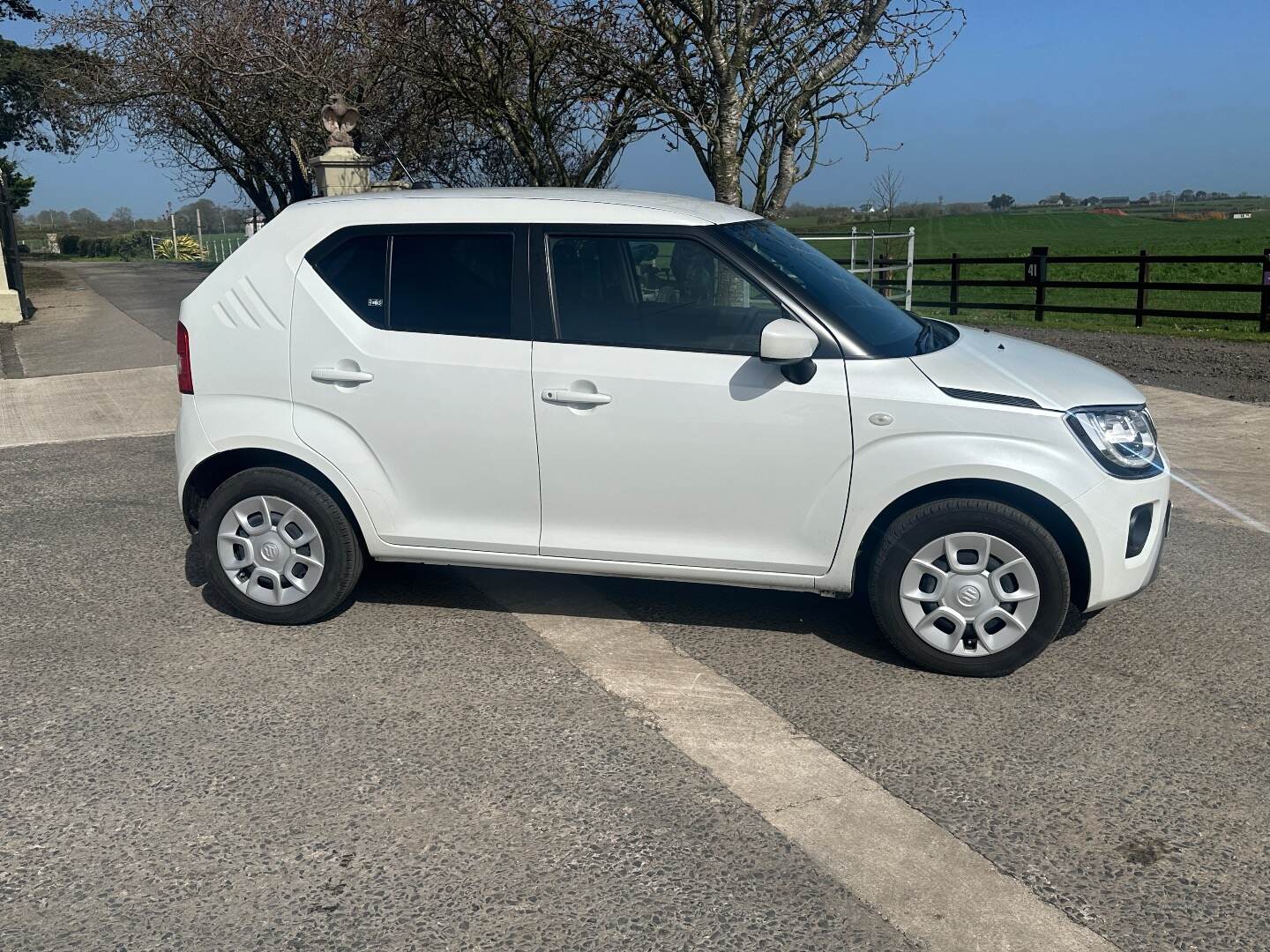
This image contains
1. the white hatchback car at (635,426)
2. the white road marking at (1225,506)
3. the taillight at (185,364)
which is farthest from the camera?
the white road marking at (1225,506)

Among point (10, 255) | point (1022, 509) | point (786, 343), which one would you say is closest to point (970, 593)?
point (1022, 509)

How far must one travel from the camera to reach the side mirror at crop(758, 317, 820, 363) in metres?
4.24

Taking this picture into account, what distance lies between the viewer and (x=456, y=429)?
4.70m

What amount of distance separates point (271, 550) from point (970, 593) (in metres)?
2.94

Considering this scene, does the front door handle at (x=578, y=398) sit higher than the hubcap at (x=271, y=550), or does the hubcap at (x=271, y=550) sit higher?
the front door handle at (x=578, y=398)

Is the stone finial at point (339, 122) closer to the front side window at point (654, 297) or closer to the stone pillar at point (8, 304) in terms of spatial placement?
the stone pillar at point (8, 304)

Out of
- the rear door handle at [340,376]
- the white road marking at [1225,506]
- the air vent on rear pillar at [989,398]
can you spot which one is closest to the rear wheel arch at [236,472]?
the rear door handle at [340,376]

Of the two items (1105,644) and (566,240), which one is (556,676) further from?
(1105,644)

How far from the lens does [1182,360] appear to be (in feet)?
48.3

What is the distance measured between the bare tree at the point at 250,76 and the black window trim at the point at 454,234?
12609 mm

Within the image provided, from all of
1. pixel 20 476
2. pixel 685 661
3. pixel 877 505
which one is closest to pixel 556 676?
pixel 685 661

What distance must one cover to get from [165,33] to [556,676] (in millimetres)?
21729

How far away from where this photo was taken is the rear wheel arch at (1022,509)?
4.34 meters

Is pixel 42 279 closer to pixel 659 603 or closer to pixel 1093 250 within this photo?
pixel 659 603
